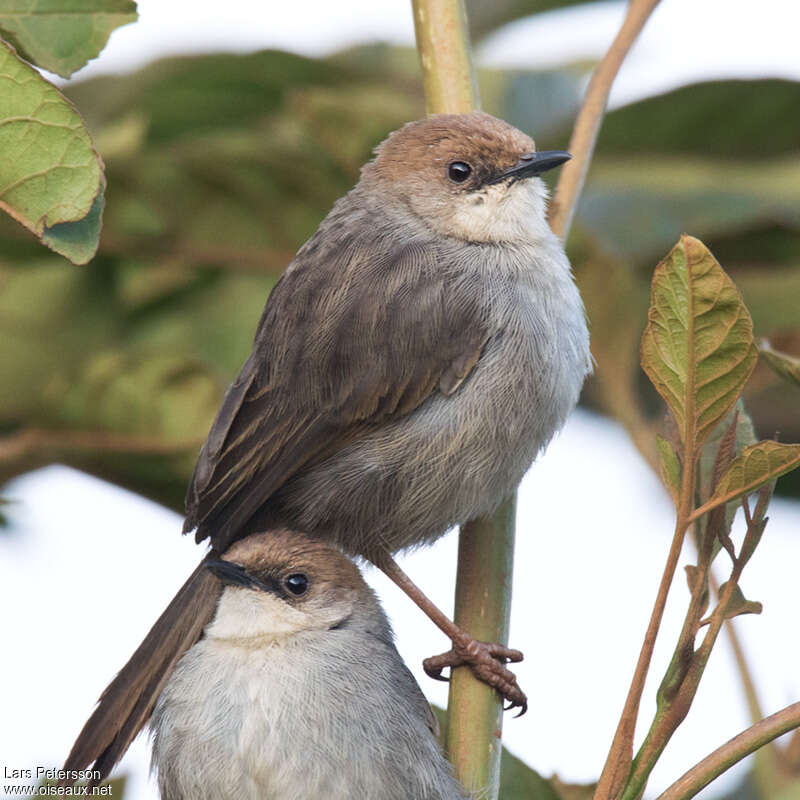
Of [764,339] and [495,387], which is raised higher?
[495,387]

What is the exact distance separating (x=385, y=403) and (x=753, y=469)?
1449 millimetres

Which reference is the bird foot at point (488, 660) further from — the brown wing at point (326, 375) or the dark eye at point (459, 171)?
the dark eye at point (459, 171)

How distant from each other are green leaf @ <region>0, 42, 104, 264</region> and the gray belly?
143 cm

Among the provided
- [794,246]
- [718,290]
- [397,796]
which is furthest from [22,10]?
[794,246]

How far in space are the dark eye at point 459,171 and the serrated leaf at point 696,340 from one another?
1951 millimetres

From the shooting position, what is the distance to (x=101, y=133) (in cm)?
364

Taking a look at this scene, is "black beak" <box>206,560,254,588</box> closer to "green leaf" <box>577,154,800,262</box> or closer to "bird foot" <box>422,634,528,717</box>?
"bird foot" <box>422,634,528,717</box>

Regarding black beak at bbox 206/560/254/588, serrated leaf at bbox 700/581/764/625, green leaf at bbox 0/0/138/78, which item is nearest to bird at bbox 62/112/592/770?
black beak at bbox 206/560/254/588

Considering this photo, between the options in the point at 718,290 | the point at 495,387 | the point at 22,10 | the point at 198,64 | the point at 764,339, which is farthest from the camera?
the point at 198,64

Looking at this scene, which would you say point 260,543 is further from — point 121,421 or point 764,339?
point 764,339

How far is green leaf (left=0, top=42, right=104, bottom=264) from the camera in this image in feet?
6.33

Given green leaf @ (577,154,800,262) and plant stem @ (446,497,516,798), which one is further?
green leaf @ (577,154,800,262)

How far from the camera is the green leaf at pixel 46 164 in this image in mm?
1931

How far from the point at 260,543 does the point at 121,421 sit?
19.5 inches
